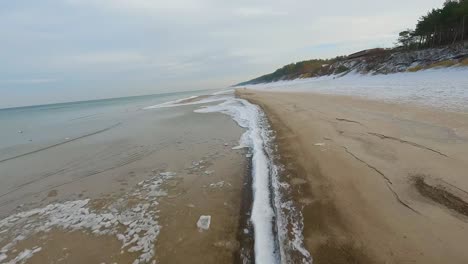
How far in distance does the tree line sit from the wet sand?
1456 inches

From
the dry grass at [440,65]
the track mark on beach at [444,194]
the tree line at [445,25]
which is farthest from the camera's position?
the tree line at [445,25]

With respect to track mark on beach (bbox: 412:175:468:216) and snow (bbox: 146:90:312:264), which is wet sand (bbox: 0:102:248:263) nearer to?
snow (bbox: 146:90:312:264)

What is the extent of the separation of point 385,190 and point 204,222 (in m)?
2.66

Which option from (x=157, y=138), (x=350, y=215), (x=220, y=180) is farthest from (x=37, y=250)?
(x=157, y=138)

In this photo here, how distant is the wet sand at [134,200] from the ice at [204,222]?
6 centimetres

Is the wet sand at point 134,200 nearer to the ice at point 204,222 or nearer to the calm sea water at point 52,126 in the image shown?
the ice at point 204,222

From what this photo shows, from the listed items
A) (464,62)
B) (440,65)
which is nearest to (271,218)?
(464,62)

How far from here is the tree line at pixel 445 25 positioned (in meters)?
30.2

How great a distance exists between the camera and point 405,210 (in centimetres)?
307

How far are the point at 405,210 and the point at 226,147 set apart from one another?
489 centimetres

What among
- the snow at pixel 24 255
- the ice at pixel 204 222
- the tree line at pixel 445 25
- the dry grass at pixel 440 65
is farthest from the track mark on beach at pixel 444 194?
the tree line at pixel 445 25

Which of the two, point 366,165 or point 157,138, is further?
point 157,138

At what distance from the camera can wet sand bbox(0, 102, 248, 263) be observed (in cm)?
303

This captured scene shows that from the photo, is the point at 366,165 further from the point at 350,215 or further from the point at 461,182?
the point at 350,215
